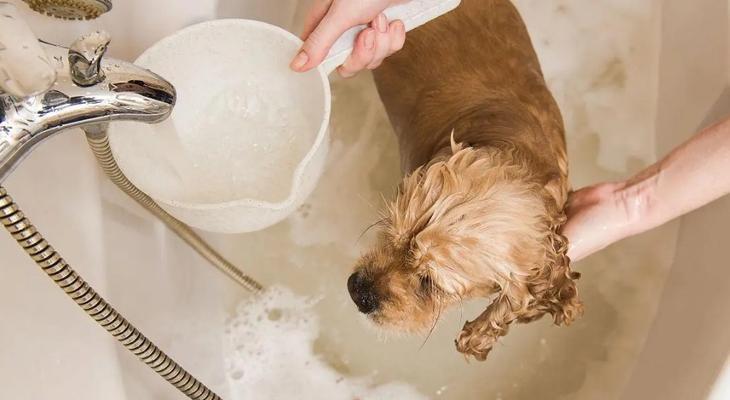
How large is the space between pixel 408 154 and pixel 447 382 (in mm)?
610

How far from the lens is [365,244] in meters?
1.80

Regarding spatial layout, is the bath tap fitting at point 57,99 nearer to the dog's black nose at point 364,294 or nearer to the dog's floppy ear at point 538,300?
the dog's black nose at point 364,294

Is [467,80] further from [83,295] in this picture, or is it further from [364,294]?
[83,295]

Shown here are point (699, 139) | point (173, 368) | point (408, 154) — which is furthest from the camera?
point (408, 154)

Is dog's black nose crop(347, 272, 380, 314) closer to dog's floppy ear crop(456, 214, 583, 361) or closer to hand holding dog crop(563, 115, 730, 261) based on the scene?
dog's floppy ear crop(456, 214, 583, 361)

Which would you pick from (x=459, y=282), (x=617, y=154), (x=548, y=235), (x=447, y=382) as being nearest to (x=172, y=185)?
(x=459, y=282)

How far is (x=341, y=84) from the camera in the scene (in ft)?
6.49

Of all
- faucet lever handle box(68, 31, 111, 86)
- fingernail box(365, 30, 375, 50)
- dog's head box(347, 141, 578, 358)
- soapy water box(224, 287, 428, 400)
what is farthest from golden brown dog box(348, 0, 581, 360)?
faucet lever handle box(68, 31, 111, 86)

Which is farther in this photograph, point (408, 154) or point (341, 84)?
point (341, 84)

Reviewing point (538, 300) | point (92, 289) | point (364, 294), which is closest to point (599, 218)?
point (538, 300)

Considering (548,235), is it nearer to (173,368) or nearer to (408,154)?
(408,154)

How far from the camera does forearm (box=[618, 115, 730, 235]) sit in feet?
4.19

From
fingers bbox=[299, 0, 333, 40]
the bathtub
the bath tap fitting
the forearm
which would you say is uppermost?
the bath tap fitting

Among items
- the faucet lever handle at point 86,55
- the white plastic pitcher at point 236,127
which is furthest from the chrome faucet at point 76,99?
the white plastic pitcher at point 236,127
